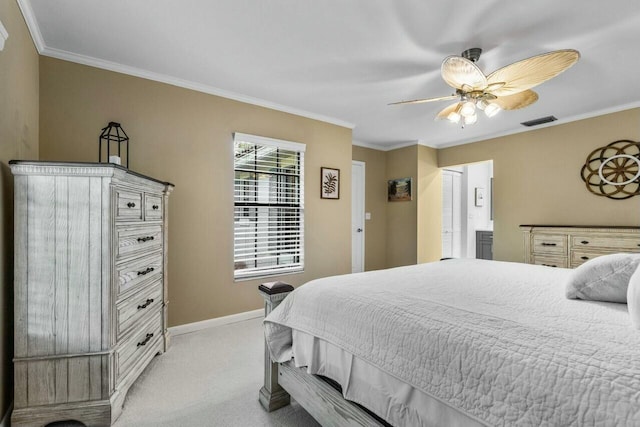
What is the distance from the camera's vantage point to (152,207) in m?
2.29

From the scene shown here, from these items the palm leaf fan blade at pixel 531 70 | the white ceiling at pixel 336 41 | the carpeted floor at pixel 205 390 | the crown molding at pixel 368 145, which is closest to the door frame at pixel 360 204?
the crown molding at pixel 368 145

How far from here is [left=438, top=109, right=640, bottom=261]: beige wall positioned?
140 inches

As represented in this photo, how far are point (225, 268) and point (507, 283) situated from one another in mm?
2571

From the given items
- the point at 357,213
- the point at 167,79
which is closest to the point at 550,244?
the point at 357,213

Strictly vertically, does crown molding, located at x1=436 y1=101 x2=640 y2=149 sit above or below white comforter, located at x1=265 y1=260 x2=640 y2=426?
above

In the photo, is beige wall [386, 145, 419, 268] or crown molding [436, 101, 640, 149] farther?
beige wall [386, 145, 419, 268]

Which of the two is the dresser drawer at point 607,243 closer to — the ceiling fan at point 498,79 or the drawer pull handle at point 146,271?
the ceiling fan at point 498,79

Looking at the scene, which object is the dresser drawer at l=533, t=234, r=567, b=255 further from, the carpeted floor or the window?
the carpeted floor

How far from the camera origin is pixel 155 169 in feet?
9.43

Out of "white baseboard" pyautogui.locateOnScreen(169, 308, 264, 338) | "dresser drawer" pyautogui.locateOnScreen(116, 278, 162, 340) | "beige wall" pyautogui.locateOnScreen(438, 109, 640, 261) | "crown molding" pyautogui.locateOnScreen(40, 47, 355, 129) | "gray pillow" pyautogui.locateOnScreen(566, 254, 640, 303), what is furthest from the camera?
"beige wall" pyautogui.locateOnScreen(438, 109, 640, 261)

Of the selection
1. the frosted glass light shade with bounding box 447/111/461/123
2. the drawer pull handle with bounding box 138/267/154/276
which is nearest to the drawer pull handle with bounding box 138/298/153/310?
the drawer pull handle with bounding box 138/267/154/276

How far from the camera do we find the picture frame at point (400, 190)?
5.29 m

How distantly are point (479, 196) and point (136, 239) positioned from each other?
20.6ft

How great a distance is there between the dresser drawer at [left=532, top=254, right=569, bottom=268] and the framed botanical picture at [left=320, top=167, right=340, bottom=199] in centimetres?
266
